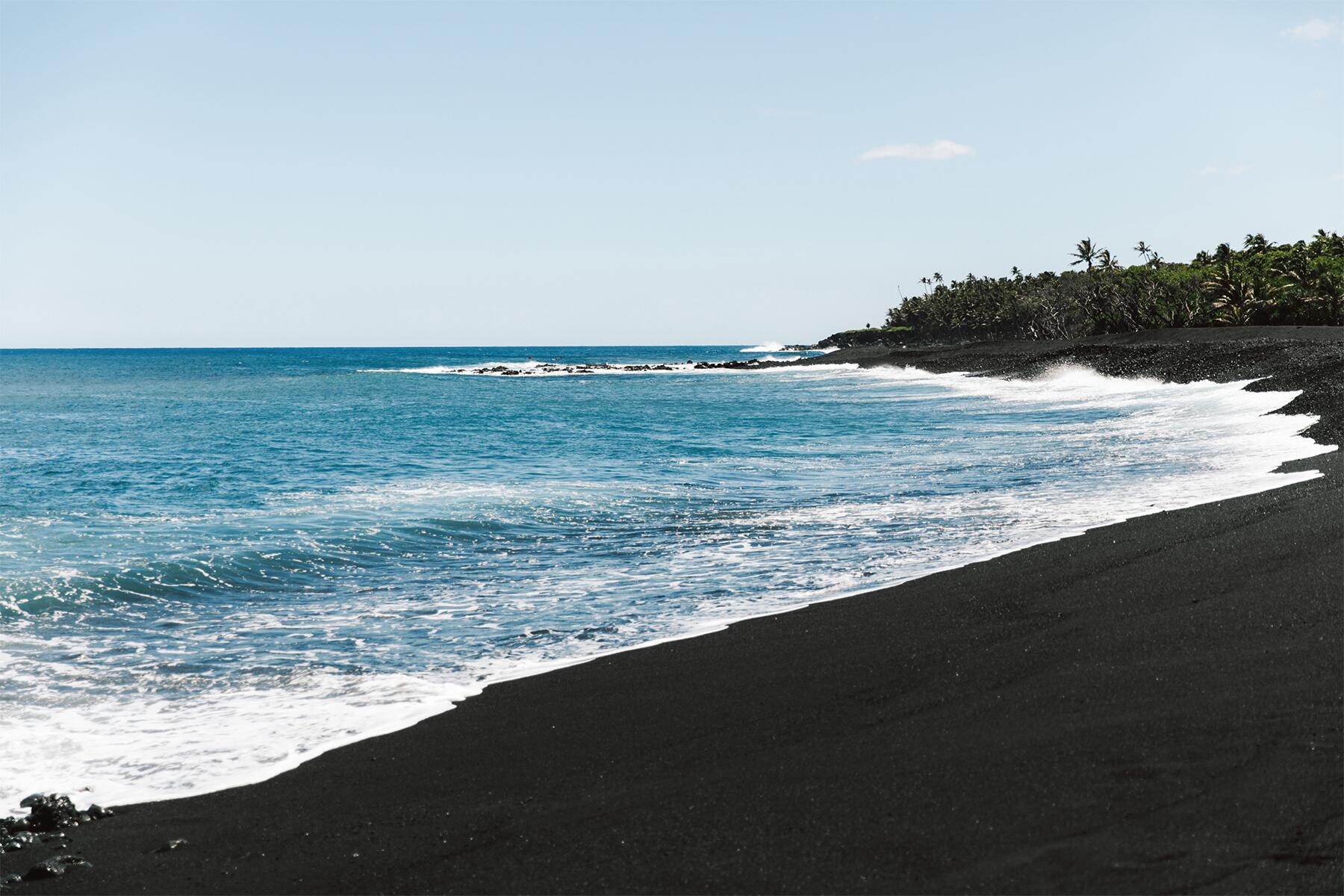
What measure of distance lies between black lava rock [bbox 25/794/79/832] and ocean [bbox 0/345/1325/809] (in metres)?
0.37

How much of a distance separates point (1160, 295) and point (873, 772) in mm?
104661

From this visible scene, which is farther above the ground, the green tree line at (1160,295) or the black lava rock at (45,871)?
the green tree line at (1160,295)

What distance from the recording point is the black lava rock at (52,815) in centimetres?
550

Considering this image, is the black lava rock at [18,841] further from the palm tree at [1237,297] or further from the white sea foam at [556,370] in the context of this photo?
the white sea foam at [556,370]

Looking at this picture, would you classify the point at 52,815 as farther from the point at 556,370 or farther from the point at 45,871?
the point at 556,370

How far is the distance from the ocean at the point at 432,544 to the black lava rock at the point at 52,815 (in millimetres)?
367

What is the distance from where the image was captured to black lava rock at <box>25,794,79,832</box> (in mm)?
5496

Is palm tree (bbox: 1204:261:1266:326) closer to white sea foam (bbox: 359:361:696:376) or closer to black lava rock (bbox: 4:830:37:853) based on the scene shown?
white sea foam (bbox: 359:361:696:376)

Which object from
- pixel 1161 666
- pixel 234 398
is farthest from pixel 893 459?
pixel 234 398

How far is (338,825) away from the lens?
527cm

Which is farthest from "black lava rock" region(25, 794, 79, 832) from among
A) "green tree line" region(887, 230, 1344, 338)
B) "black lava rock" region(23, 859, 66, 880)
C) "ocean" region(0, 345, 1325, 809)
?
"green tree line" region(887, 230, 1344, 338)

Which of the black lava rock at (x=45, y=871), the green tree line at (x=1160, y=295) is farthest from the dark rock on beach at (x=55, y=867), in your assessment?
the green tree line at (x=1160, y=295)

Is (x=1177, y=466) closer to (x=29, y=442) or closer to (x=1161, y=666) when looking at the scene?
(x=1161, y=666)

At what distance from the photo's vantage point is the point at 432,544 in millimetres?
15008
